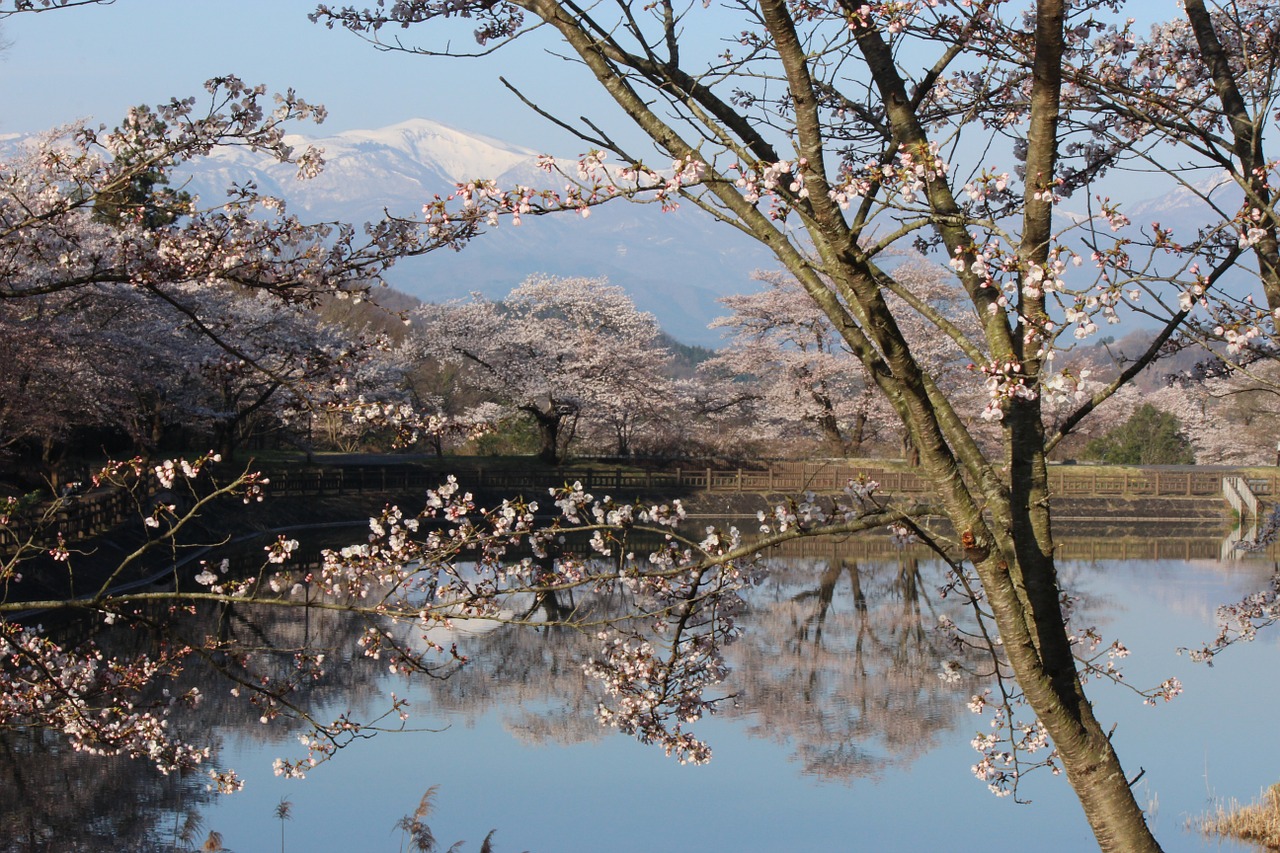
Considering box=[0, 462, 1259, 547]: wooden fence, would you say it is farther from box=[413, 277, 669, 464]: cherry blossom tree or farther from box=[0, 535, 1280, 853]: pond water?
box=[0, 535, 1280, 853]: pond water

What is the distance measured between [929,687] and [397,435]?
12650 mm

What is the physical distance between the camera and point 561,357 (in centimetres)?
4806

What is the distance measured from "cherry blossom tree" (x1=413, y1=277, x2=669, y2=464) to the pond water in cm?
2592

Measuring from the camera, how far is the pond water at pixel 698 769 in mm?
11938

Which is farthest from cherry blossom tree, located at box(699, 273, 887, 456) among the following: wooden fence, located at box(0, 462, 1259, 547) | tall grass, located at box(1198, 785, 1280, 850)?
tall grass, located at box(1198, 785, 1280, 850)

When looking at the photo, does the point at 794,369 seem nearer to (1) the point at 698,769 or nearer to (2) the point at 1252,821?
(1) the point at 698,769

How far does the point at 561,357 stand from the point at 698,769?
34.6 meters

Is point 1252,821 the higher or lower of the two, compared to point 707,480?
lower

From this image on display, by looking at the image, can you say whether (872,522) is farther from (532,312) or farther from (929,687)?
(532,312)

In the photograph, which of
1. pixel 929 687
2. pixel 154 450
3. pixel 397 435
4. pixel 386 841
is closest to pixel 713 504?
pixel 154 450

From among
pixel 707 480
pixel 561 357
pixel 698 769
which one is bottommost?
pixel 698 769

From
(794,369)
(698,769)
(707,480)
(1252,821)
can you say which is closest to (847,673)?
(698,769)

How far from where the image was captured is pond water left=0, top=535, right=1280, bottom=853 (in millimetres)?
11938

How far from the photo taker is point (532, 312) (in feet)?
169
